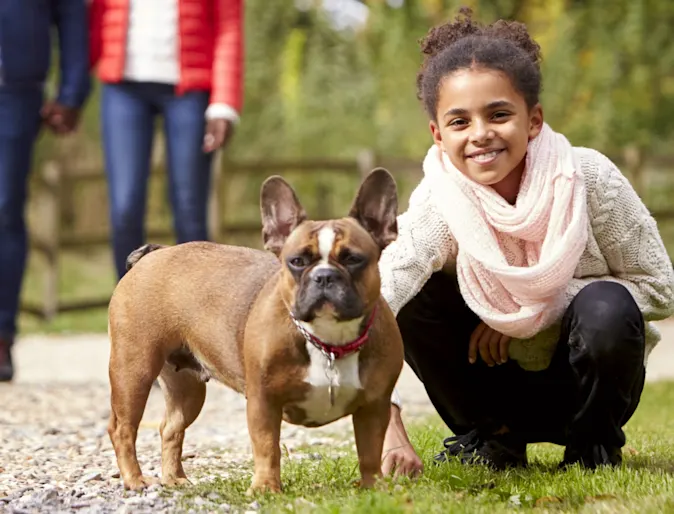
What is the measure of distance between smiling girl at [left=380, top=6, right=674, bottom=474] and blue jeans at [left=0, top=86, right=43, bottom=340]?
3.26m

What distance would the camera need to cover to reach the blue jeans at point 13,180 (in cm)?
636

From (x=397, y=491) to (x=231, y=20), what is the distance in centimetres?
379

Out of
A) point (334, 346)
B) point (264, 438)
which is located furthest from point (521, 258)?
point (264, 438)

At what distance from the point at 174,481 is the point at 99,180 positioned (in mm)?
10703

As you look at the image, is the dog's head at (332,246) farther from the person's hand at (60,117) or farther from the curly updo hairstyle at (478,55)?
the person's hand at (60,117)

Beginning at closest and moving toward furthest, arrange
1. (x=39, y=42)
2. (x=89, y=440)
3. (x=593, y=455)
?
1. (x=593, y=455)
2. (x=89, y=440)
3. (x=39, y=42)

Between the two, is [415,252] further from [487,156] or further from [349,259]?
[349,259]

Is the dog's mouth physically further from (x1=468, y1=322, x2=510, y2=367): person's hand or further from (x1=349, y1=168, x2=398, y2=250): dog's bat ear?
(x1=468, y1=322, x2=510, y2=367): person's hand

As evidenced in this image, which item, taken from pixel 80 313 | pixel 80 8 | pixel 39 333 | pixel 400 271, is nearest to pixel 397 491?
pixel 400 271

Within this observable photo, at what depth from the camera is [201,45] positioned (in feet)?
20.0

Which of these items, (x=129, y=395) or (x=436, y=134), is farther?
(x=436, y=134)

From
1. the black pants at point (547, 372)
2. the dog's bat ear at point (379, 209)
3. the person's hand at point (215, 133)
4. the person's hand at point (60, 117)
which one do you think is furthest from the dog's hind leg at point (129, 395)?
the person's hand at point (60, 117)

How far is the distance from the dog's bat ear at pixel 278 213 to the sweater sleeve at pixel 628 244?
1.00 metres

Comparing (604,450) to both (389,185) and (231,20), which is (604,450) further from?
(231,20)
